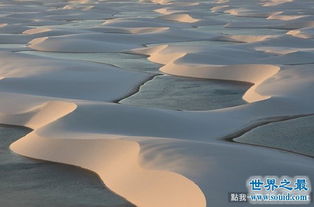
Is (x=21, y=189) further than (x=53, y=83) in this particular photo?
No

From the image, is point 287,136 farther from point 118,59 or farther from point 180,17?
point 180,17

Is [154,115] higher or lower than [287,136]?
higher

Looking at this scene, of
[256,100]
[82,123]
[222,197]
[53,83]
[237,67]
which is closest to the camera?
[222,197]

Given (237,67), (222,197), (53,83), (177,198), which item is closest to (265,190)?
(222,197)

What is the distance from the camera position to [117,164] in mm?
2434

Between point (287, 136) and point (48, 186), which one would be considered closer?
point (48, 186)

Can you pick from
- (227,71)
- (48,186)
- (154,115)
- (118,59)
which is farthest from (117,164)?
(118,59)

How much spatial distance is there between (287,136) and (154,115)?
655mm

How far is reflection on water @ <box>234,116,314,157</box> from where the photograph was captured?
Answer: 9.05 feet

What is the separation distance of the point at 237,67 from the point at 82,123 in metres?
2.02

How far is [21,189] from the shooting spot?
2.24 metres

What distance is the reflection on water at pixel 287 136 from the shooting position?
9.05ft

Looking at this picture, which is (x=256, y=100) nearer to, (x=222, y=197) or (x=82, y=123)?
(x=82, y=123)

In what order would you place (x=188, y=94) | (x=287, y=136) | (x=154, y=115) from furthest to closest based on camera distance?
(x=188, y=94) < (x=154, y=115) < (x=287, y=136)
